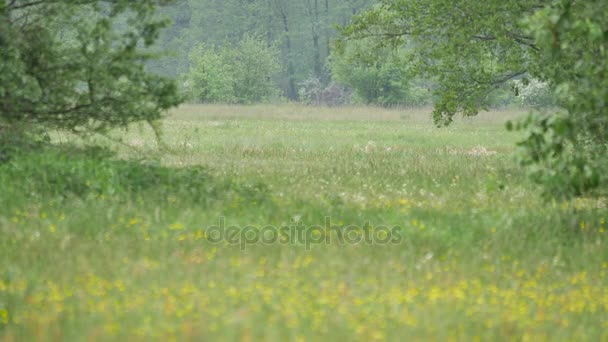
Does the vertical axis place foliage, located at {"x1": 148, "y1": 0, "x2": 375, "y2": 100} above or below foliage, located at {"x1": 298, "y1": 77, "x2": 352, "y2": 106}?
above

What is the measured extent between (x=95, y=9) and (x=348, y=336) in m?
7.19

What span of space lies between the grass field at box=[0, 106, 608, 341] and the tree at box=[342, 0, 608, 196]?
26.5 inches

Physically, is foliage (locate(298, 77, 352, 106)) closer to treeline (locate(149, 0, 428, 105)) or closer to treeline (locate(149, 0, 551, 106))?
treeline (locate(149, 0, 551, 106))

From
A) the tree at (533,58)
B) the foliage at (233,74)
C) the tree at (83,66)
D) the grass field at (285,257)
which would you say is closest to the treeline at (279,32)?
the foliage at (233,74)

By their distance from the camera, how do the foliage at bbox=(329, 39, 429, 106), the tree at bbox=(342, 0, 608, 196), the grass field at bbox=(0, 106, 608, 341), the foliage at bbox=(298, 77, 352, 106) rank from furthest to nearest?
the foliage at bbox=(298, 77, 352, 106) → the foliage at bbox=(329, 39, 429, 106) → the tree at bbox=(342, 0, 608, 196) → the grass field at bbox=(0, 106, 608, 341)

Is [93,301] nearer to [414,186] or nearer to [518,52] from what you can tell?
[414,186]

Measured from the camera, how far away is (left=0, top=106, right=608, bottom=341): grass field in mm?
5715

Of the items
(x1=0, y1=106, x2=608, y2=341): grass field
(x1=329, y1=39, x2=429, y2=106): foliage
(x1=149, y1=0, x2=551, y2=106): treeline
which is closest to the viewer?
(x1=0, y1=106, x2=608, y2=341): grass field

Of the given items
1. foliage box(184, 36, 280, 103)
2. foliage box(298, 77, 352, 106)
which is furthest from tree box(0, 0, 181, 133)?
foliage box(298, 77, 352, 106)

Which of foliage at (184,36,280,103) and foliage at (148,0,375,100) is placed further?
foliage at (148,0,375,100)

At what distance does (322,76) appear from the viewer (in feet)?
286

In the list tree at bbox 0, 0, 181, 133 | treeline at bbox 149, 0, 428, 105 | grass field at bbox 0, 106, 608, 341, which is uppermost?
tree at bbox 0, 0, 181, 133

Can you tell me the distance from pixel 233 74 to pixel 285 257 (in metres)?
56.4

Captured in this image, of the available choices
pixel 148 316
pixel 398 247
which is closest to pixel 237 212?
pixel 398 247
